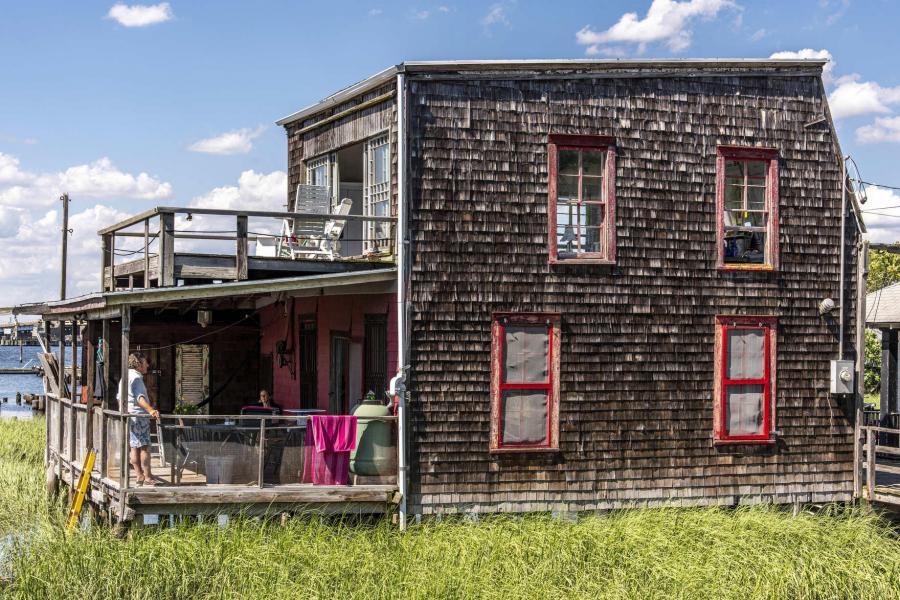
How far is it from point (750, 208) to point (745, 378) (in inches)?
104

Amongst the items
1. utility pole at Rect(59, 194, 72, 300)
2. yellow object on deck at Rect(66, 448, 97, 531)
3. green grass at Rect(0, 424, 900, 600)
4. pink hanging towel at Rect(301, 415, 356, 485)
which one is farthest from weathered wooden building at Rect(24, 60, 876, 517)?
utility pole at Rect(59, 194, 72, 300)

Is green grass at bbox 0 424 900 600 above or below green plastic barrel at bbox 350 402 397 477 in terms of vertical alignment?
below

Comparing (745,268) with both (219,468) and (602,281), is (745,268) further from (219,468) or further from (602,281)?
(219,468)

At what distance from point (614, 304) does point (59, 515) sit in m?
9.39

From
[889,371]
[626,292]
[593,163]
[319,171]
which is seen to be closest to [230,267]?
[319,171]

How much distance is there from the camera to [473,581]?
512 inches

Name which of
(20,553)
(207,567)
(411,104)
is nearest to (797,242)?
(411,104)

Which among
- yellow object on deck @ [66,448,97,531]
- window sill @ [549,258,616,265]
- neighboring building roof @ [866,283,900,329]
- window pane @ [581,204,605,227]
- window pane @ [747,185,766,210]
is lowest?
yellow object on deck @ [66,448,97,531]

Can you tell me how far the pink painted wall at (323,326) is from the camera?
16.4 meters

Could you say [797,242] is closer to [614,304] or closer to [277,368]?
[614,304]

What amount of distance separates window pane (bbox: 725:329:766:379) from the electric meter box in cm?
117

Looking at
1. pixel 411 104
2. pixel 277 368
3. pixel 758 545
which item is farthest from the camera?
pixel 277 368

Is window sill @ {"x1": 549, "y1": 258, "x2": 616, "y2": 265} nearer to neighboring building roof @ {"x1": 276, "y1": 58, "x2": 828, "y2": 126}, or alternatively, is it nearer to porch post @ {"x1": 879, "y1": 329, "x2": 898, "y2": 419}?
neighboring building roof @ {"x1": 276, "y1": 58, "x2": 828, "y2": 126}

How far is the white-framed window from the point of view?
1759 centimetres
